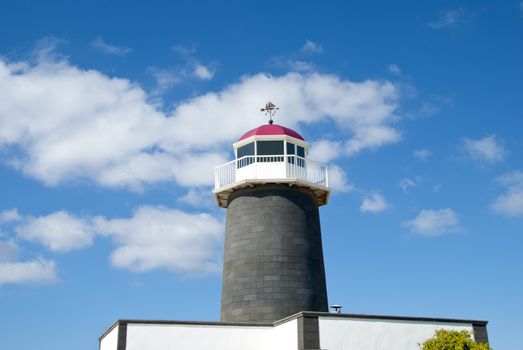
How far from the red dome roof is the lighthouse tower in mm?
17

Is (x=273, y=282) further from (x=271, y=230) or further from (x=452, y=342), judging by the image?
(x=452, y=342)

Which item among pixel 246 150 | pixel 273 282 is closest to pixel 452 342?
pixel 273 282

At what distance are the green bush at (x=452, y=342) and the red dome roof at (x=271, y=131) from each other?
35.4ft

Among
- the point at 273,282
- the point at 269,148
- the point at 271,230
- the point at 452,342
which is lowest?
the point at 452,342

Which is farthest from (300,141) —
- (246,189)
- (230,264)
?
(230,264)

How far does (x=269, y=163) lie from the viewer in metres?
28.4

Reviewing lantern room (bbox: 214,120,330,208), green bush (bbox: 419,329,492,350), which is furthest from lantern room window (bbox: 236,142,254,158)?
green bush (bbox: 419,329,492,350)

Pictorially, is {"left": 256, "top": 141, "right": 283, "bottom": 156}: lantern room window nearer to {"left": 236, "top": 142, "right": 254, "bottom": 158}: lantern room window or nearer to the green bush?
{"left": 236, "top": 142, "right": 254, "bottom": 158}: lantern room window

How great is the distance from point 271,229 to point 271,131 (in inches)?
172

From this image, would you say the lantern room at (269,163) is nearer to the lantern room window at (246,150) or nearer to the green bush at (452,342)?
the lantern room window at (246,150)

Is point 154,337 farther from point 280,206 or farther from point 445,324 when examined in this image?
point 445,324

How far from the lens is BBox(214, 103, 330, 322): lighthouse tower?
26594 mm

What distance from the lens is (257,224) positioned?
2777 centimetres

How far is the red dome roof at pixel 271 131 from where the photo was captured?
29.0 metres
